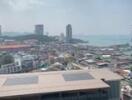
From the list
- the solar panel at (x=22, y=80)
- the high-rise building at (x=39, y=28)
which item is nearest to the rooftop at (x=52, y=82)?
the solar panel at (x=22, y=80)

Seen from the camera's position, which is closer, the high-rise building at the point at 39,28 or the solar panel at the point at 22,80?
the solar panel at the point at 22,80

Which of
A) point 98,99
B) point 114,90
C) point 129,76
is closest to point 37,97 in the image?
point 98,99

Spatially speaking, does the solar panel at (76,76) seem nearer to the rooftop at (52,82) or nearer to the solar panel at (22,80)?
the rooftop at (52,82)

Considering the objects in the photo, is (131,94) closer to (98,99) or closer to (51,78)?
(98,99)

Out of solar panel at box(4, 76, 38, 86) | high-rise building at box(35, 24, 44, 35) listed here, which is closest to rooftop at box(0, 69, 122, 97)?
solar panel at box(4, 76, 38, 86)

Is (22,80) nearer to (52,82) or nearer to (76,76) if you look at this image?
(52,82)

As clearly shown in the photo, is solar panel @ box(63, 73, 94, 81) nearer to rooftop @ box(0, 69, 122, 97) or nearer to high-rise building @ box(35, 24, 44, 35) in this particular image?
rooftop @ box(0, 69, 122, 97)

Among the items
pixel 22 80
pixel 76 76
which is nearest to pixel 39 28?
pixel 76 76

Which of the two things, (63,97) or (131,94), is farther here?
(131,94)
